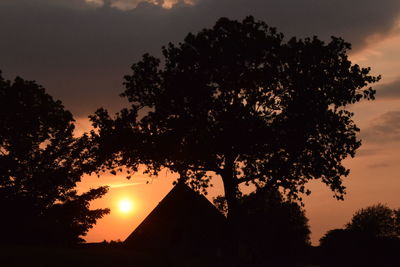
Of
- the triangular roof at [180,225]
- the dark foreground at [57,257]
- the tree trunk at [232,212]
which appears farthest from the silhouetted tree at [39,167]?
the dark foreground at [57,257]

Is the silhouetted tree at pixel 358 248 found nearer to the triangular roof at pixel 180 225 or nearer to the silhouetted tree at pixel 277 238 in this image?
the silhouetted tree at pixel 277 238

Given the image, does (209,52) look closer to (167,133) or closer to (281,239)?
(167,133)

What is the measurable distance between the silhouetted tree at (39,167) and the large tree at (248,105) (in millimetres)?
11130

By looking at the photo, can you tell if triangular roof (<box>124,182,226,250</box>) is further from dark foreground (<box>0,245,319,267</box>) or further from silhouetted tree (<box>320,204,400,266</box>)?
dark foreground (<box>0,245,319,267</box>)

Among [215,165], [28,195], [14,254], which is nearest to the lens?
[14,254]

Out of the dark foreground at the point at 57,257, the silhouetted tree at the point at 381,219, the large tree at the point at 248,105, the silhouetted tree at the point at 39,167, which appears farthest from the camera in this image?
the silhouetted tree at the point at 381,219

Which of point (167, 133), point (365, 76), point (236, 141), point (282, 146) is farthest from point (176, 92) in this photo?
point (365, 76)

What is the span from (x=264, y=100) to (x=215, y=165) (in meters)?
5.74

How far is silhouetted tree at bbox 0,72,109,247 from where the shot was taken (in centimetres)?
4259

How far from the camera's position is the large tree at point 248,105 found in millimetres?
31688

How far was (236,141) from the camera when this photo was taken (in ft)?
106

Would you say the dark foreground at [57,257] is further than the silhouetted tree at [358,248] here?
No

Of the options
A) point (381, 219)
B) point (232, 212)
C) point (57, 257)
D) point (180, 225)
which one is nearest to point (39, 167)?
point (180, 225)

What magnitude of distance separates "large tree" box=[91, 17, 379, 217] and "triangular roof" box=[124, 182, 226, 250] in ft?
39.5
